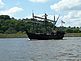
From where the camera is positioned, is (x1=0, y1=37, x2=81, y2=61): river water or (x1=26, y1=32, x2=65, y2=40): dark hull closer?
(x1=0, y1=37, x2=81, y2=61): river water

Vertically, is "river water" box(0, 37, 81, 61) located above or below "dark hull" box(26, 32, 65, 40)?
above

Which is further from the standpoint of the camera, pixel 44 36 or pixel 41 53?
pixel 44 36

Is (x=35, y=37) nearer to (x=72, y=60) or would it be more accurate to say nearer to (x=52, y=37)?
(x=52, y=37)

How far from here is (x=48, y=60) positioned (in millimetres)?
55500

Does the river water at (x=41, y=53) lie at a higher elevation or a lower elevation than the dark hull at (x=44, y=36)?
higher

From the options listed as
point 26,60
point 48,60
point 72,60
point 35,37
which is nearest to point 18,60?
point 26,60

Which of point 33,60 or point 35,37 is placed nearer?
point 33,60

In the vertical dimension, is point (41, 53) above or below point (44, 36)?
above

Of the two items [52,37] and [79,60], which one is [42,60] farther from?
[52,37]

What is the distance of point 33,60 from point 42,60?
65.6 inches

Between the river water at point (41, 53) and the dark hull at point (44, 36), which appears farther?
the dark hull at point (44, 36)

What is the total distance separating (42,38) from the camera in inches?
7638

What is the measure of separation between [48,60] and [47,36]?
138782 millimetres

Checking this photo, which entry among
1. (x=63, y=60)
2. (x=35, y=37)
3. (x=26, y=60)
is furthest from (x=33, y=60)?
(x=35, y=37)
